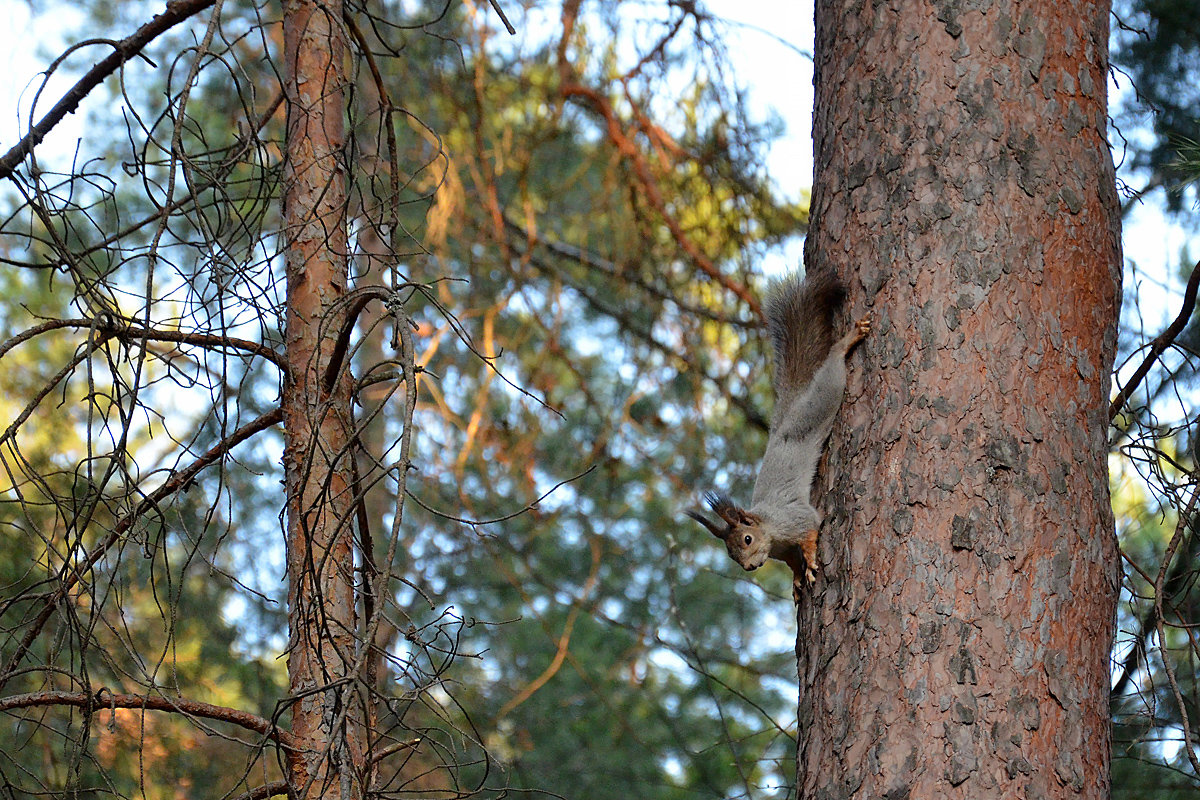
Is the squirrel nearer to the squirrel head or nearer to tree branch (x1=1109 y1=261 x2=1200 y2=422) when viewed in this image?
the squirrel head

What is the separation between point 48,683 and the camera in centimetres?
193

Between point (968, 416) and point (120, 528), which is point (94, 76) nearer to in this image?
point (120, 528)

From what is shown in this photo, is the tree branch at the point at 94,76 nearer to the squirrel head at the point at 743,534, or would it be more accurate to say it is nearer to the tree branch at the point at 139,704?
the tree branch at the point at 139,704

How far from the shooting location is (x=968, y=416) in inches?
68.4

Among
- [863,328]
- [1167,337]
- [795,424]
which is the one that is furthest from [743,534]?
[1167,337]

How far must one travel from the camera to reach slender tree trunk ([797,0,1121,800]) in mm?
1607

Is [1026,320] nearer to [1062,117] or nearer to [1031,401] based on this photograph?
[1031,401]

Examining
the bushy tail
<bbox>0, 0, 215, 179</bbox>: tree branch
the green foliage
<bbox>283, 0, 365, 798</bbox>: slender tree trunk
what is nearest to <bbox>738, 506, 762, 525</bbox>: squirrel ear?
the bushy tail

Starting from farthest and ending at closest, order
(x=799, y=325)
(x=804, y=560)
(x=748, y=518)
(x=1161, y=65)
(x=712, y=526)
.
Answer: (x=1161, y=65) → (x=712, y=526) → (x=748, y=518) → (x=799, y=325) → (x=804, y=560)

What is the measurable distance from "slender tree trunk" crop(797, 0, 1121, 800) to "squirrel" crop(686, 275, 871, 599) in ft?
0.20

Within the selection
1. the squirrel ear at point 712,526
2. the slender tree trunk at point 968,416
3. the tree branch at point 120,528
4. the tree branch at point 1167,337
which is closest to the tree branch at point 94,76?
A: the tree branch at point 120,528

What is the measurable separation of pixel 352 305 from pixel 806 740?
3.35 feet

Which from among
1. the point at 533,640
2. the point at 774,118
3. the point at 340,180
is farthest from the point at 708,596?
the point at 340,180

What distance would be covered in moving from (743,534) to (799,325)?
0.49m
